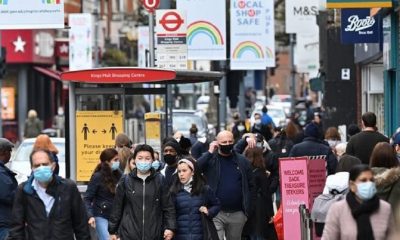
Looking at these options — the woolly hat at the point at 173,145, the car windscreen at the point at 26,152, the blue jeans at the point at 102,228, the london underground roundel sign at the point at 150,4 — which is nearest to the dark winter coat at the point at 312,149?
the woolly hat at the point at 173,145

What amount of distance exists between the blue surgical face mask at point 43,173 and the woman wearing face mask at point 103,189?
348cm

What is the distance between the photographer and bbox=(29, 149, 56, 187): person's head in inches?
423

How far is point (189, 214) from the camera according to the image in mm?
12812

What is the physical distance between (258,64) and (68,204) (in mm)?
19059

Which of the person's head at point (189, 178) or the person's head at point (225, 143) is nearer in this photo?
the person's head at point (189, 178)

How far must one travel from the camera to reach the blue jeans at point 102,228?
1439 cm

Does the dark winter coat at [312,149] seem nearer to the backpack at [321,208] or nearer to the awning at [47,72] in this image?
the backpack at [321,208]

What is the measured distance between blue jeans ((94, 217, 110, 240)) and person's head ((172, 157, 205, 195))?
1.70 meters

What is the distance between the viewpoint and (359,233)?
941 cm

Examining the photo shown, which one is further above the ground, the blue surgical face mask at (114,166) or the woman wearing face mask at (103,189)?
the blue surgical face mask at (114,166)

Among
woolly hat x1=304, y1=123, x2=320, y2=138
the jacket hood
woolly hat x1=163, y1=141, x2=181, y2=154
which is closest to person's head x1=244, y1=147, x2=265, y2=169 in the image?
woolly hat x1=304, y1=123, x2=320, y2=138

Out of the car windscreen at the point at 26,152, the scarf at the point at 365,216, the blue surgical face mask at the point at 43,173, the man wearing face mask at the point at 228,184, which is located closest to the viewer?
the scarf at the point at 365,216

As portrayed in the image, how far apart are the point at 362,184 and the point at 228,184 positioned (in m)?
5.57

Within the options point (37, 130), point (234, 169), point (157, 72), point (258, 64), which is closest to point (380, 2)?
point (157, 72)
